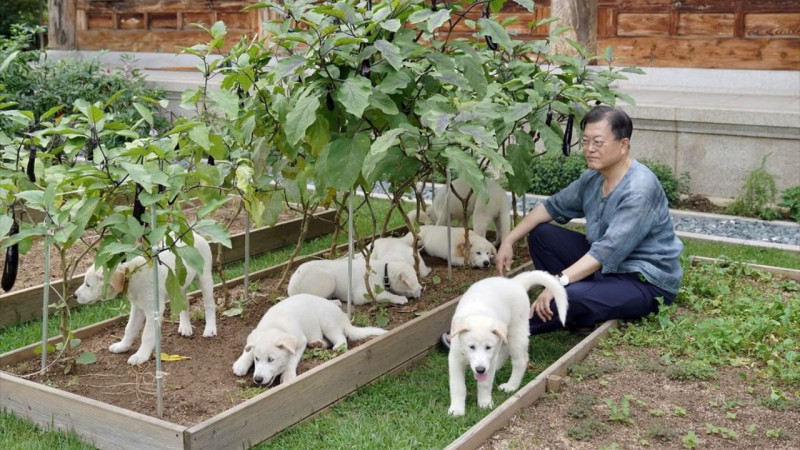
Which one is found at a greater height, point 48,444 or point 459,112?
point 459,112

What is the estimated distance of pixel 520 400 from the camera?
12.5 ft

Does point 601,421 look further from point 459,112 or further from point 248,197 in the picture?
point 248,197

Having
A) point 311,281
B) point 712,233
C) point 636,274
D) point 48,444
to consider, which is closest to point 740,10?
point 712,233

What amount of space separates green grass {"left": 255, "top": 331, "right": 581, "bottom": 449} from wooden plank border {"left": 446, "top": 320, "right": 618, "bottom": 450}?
193 mm

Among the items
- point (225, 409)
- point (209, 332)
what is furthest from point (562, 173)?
point (225, 409)

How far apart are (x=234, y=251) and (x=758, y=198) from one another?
4.63 m

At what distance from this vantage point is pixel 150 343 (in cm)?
427

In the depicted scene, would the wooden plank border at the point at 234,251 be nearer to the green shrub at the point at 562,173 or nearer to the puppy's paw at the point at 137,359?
the puppy's paw at the point at 137,359

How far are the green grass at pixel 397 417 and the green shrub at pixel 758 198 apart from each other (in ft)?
13.4

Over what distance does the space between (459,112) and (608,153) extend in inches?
39.3

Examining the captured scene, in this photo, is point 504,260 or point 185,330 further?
point 504,260

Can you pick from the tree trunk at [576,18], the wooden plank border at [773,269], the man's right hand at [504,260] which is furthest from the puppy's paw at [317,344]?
the tree trunk at [576,18]

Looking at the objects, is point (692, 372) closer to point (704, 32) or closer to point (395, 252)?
point (395, 252)

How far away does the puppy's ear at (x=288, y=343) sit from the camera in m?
3.97
